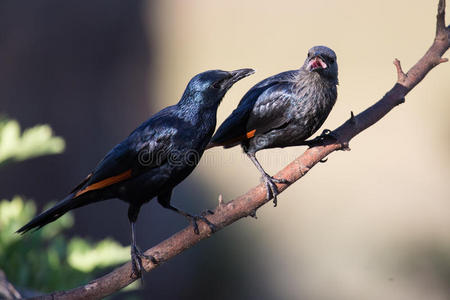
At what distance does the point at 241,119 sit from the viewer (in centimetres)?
294

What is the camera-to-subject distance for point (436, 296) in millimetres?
4867

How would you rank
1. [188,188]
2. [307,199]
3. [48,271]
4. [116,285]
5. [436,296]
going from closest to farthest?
[116,285], [48,271], [436,296], [307,199], [188,188]

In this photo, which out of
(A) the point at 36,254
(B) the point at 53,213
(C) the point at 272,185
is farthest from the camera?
(A) the point at 36,254

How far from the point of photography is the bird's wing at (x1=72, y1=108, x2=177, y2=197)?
2.56 meters

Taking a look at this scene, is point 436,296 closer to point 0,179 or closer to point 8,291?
point 8,291

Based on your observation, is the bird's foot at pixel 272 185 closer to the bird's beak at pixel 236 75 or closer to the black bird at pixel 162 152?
the black bird at pixel 162 152

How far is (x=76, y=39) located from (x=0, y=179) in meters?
1.58

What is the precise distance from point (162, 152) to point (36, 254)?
1.84m

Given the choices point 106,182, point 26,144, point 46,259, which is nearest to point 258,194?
point 106,182

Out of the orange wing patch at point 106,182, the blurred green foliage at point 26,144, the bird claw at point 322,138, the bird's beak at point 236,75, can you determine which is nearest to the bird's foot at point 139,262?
the orange wing patch at point 106,182

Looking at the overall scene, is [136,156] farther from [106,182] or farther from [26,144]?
[26,144]

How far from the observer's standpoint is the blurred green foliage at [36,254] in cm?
345

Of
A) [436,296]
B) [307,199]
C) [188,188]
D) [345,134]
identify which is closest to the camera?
[345,134]

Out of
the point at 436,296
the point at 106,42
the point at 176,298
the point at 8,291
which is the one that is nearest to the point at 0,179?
the point at 106,42
